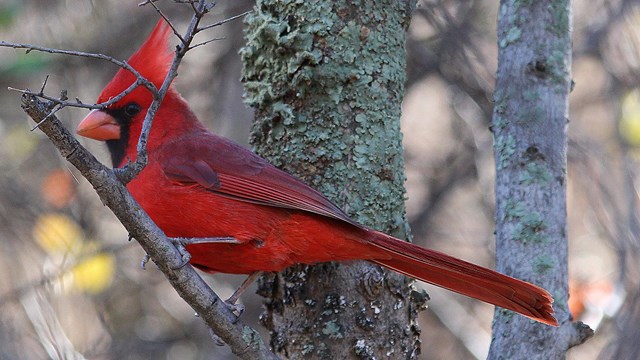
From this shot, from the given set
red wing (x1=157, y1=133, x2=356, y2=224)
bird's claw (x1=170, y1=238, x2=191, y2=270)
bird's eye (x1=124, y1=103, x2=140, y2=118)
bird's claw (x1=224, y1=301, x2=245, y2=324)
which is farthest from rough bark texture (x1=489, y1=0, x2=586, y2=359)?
bird's eye (x1=124, y1=103, x2=140, y2=118)

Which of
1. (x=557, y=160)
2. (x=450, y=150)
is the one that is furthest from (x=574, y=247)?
(x=557, y=160)

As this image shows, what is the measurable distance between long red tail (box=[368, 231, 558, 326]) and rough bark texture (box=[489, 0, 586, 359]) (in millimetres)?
76

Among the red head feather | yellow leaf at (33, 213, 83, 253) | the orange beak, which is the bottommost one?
the orange beak

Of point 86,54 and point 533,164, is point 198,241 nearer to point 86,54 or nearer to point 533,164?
point 86,54

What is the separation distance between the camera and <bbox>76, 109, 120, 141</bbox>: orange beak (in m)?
3.21

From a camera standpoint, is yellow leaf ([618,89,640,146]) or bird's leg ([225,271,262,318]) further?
yellow leaf ([618,89,640,146])

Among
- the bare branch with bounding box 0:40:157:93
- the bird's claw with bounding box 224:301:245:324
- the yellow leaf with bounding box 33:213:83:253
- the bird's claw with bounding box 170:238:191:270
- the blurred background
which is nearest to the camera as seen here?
the bare branch with bounding box 0:40:157:93

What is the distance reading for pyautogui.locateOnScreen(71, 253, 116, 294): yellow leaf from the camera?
191 inches

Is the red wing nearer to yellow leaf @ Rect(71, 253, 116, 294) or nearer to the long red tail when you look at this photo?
the long red tail

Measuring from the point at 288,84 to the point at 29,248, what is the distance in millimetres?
2651

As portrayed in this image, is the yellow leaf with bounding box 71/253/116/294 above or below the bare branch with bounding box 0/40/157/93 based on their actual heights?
above

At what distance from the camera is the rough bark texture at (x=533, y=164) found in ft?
8.54

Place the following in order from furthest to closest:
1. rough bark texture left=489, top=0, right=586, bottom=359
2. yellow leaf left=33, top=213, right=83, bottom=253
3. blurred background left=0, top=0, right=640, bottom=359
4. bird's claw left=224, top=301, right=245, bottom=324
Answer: yellow leaf left=33, top=213, right=83, bottom=253 → blurred background left=0, top=0, right=640, bottom=359 → bird's claw left=224, top=301, right=245, bottom=324 → rough bark texture left=489, top=0, right=586, bottom=359

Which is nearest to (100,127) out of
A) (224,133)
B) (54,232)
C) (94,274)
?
(54,232)
